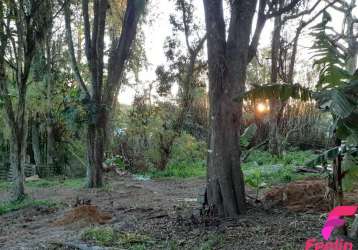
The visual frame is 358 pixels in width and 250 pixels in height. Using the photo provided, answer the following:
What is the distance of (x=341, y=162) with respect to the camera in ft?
13.9

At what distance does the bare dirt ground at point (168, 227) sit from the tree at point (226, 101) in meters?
0.39

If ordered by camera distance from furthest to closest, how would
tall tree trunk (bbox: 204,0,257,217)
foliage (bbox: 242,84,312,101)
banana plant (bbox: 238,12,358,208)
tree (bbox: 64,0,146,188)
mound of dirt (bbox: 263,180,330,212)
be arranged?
tree (bbox: 64,0,146,188)
mound of dirt (bbox: 263,180,330,212)
tall tree trunk (bbox: 204,0,257,217)
foliage (bbox: 242,84,312,101)
banana plant (bbox: 238,12,358,208)

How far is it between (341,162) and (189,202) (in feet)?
13.3

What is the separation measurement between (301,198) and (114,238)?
324 centimetres

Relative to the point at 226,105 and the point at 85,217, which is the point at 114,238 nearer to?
the point at 85,217

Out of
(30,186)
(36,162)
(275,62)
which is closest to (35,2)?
(30,186)

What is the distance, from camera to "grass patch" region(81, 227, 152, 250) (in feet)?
15.9

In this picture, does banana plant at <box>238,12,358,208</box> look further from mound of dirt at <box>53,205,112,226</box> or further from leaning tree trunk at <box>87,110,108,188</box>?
leaning tree trunk at <box>87,110,108,188</box>

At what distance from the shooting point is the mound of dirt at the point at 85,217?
6.44m

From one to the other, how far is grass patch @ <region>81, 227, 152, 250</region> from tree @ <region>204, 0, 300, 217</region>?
4.21ft

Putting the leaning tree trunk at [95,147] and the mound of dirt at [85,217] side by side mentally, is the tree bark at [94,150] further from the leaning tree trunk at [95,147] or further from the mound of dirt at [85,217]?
the mound of dirt at [85,217]

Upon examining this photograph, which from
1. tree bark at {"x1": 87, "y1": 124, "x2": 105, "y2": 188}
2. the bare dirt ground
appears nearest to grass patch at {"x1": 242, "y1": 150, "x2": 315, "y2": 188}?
the bare dirt ground

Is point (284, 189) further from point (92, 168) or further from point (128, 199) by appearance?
point (92, 168)

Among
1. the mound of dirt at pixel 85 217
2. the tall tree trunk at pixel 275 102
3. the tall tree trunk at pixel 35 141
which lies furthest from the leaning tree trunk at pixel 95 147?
the tall tree trunk at pixel 35 141
